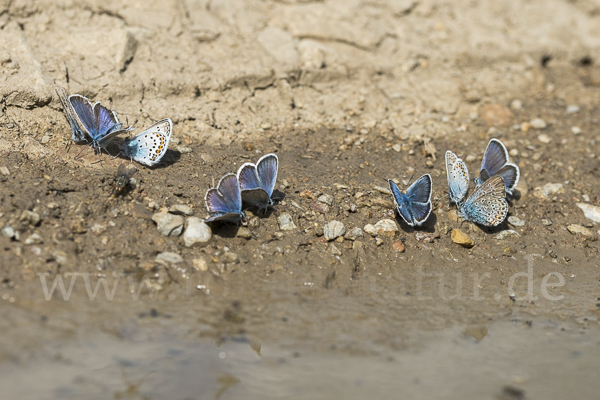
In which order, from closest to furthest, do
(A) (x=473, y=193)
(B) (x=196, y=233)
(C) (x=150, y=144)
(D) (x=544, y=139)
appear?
(B) (x=196, y=233)
(C) (x=150, y=144)
(A) (x=473, y=193)
(D) (x=544, y=139)

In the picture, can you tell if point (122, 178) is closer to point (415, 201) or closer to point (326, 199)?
point (326, 199)

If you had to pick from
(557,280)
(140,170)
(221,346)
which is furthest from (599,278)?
(140,170)

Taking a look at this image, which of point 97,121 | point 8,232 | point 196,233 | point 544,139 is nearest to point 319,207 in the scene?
point 196,233

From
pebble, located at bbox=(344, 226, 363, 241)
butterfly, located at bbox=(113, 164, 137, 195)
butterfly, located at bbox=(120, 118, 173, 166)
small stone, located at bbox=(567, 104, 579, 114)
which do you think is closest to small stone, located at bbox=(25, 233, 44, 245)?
butterfly, located at bbox=(113, 164, 137, 195)

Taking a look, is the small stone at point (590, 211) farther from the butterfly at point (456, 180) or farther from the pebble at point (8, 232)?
the pebble at point (8, 232)

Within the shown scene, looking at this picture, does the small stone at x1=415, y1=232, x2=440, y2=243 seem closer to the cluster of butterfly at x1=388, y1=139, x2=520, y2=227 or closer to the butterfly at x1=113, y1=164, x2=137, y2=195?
the cluster of butterfly at x1=388, y1=139, x2=520, y2=227

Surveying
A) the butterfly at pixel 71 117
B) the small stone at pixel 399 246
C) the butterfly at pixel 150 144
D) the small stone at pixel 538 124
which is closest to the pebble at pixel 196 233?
the butterfly at pixel 150 144
